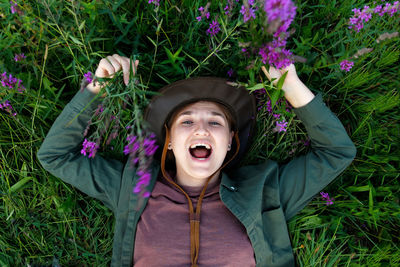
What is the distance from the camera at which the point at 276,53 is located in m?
1.81

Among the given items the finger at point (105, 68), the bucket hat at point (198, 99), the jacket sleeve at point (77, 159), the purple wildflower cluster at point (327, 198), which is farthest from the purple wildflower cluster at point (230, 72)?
the purple wildflower cluster at point (327, 198)

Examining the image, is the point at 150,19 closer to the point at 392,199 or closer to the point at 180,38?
the point at 180,38

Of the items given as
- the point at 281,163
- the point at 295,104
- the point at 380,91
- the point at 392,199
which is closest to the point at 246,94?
the point at 295,104

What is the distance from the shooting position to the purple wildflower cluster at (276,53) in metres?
1.75

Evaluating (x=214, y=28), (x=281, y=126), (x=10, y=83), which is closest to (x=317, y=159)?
(x=281, y=126)

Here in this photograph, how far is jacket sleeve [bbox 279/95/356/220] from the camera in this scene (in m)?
2.24

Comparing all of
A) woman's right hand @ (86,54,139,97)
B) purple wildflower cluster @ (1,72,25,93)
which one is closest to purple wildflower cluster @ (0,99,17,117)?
purple wildflower cluster @ (1,72,25,93)

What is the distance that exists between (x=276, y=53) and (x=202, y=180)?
1.10 meters

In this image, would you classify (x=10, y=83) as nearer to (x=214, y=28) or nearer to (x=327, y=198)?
(x=214, y=28)

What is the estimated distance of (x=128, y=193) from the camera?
2.36m

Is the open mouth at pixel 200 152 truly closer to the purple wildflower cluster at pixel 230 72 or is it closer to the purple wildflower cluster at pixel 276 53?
the purple wildflower cluster at pixel 230 72

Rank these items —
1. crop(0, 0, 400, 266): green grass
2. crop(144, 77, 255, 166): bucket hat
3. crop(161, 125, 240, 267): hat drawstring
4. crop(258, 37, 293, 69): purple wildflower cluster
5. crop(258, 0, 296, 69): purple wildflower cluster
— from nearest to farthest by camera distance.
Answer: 1. crop(258, 0, 296, 69): purple wildflower cluster
2. crop(258, 37, 293, 69): purple wildflower cluster
3. crop(161, 125, 240, 267): hat drawstring
4. crop(144, 77, 255, 166): bucket hat
5. crop(0, 0, 400, 266): green grass

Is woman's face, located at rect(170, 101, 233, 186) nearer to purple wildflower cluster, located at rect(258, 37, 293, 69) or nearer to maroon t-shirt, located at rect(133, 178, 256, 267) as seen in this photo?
maroon t-shirt, located at rect(133, 178, 256, 267)

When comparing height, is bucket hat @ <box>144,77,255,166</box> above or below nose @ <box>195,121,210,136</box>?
above
